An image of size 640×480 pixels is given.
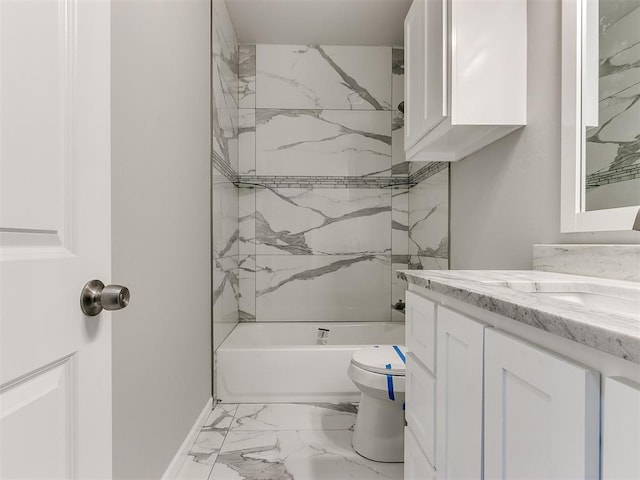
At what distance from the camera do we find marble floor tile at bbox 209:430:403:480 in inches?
67.0

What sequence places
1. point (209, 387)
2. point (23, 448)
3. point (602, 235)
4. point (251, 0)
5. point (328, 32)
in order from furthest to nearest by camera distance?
point (328, 32)
point (251, 0)
point (209, 387)
point (602, 235)
point (23, 448)

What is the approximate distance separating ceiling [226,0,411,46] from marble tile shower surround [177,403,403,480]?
269 cm

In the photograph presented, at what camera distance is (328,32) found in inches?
117

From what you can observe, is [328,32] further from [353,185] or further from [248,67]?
[353,185]

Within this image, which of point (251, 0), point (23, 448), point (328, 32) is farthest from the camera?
point (328, 32)

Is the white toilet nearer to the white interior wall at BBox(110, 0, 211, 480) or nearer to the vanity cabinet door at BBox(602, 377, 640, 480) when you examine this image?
the white interior wall at BBox(110, 0, 211, 480)

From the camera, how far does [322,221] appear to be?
322cm

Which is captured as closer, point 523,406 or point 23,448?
point 23,448

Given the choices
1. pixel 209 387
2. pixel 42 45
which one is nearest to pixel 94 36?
pixel 42 45

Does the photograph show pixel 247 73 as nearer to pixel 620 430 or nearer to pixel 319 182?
pixel 319 182

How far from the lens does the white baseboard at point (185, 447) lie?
1.57 m

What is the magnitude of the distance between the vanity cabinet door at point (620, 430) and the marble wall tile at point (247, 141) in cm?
301

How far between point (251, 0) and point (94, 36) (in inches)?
92.4

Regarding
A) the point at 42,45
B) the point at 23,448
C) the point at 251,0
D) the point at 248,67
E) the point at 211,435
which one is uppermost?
the point at 251,0
